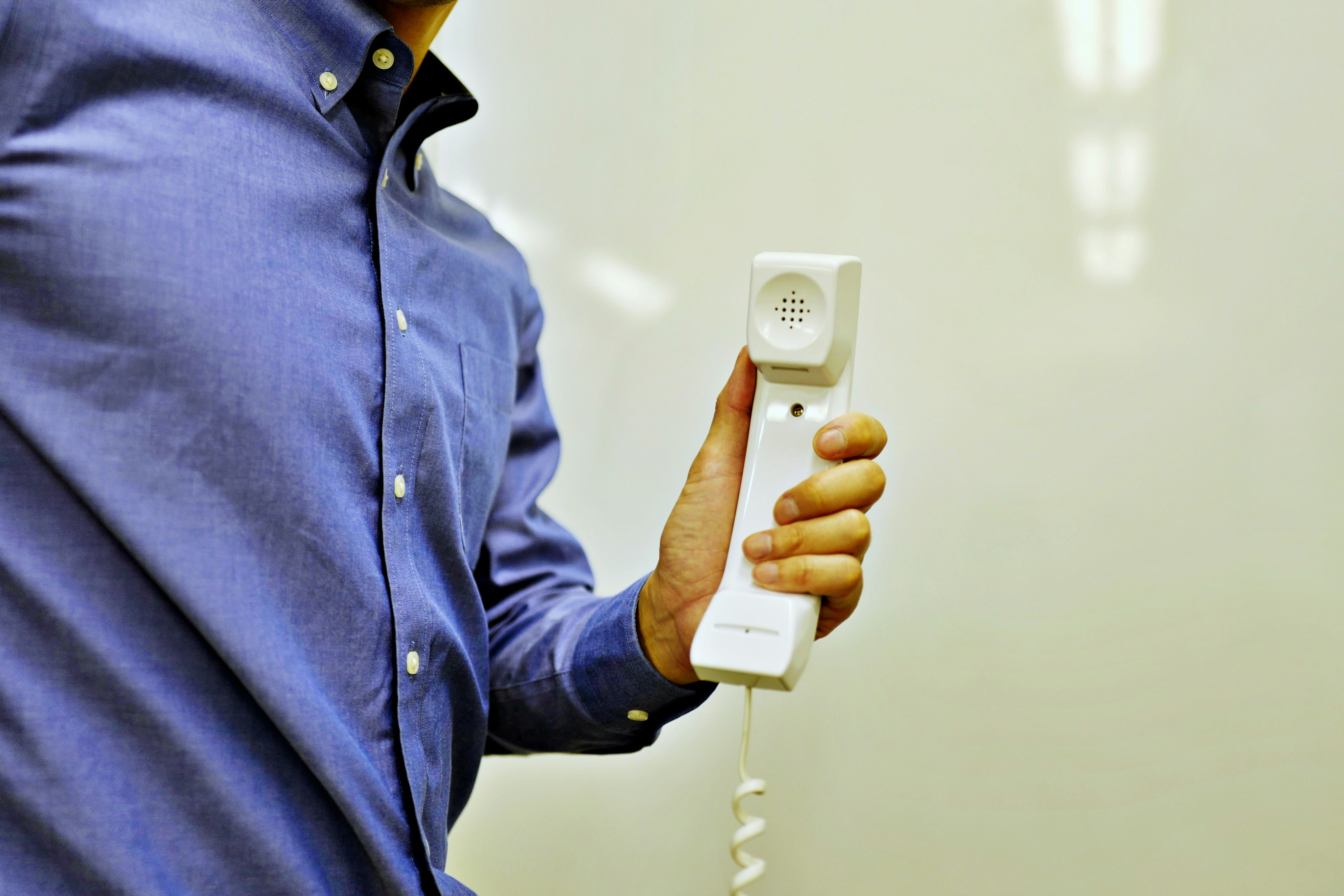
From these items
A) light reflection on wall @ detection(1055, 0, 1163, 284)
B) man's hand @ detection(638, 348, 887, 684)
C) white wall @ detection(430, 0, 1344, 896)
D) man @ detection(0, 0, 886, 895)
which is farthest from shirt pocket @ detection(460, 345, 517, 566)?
light reflection on wall @ detection(1055, 0, 1163, 284)

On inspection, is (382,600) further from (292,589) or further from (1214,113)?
(1214,113)

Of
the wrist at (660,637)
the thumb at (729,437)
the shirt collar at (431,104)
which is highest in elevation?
the shirt collar at (431,104)

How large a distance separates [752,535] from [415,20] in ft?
1.45

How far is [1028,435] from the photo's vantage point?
33.4 inches

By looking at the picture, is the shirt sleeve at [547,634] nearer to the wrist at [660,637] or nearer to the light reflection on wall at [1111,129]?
the wrist at [660,637]

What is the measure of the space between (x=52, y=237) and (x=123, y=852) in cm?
32

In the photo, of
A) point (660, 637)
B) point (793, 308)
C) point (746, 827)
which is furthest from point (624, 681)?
point (793, 308)

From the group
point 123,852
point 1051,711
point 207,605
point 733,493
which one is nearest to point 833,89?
point 733,493

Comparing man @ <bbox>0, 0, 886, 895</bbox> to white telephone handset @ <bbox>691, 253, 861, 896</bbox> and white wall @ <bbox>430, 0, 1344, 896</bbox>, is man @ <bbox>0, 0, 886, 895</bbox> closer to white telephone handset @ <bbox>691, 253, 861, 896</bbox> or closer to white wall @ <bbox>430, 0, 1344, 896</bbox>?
white telephone handset @ <bbox>691, 253, 861, 896</bbox>

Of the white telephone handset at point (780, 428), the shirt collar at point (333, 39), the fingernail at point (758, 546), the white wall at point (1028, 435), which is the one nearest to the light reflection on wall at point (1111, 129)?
the white wall at point (1028, 435)

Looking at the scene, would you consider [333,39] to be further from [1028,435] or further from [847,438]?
[1028,435]

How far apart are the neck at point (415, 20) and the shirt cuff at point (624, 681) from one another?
0.43m

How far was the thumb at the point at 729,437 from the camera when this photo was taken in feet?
2.02

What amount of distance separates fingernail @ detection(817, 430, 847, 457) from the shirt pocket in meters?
0.27
